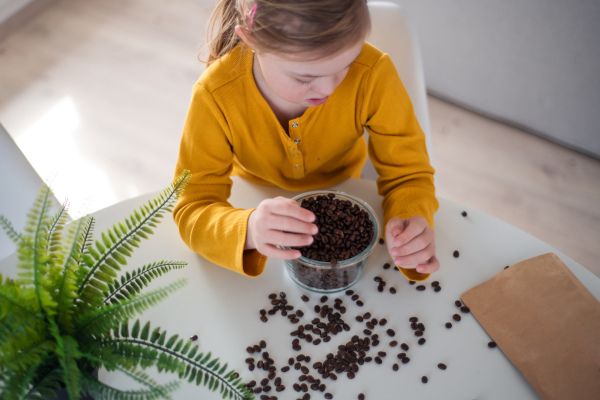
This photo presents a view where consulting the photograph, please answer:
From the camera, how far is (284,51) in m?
0.91

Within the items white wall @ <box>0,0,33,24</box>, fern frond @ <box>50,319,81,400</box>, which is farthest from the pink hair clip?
white wall @ <box>0,0,33,24</box>

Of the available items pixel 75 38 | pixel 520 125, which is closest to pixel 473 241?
pixel 520 125

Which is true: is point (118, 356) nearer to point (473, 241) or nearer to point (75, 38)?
point (473, 241)

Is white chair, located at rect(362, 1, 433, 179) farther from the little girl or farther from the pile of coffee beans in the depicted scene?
the pile of coffee beans

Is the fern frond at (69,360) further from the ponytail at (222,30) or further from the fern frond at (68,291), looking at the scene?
the ponytail at (222,30)

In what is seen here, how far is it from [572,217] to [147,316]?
6.55 feet

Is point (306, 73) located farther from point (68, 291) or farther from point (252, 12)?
point (68, 291)

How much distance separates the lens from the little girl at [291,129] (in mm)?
897

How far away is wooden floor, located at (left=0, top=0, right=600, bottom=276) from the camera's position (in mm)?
2279

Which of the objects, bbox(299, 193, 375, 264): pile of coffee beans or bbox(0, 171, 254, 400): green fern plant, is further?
bbox(299, 193, 375, 264): pile of coffee beans

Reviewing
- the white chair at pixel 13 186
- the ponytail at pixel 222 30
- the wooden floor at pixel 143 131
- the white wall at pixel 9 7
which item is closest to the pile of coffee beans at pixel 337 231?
the ponytail at pixel 222 30

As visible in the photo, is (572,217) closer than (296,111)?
No

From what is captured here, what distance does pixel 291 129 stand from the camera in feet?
3.87

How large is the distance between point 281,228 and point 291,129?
1.17 ft
